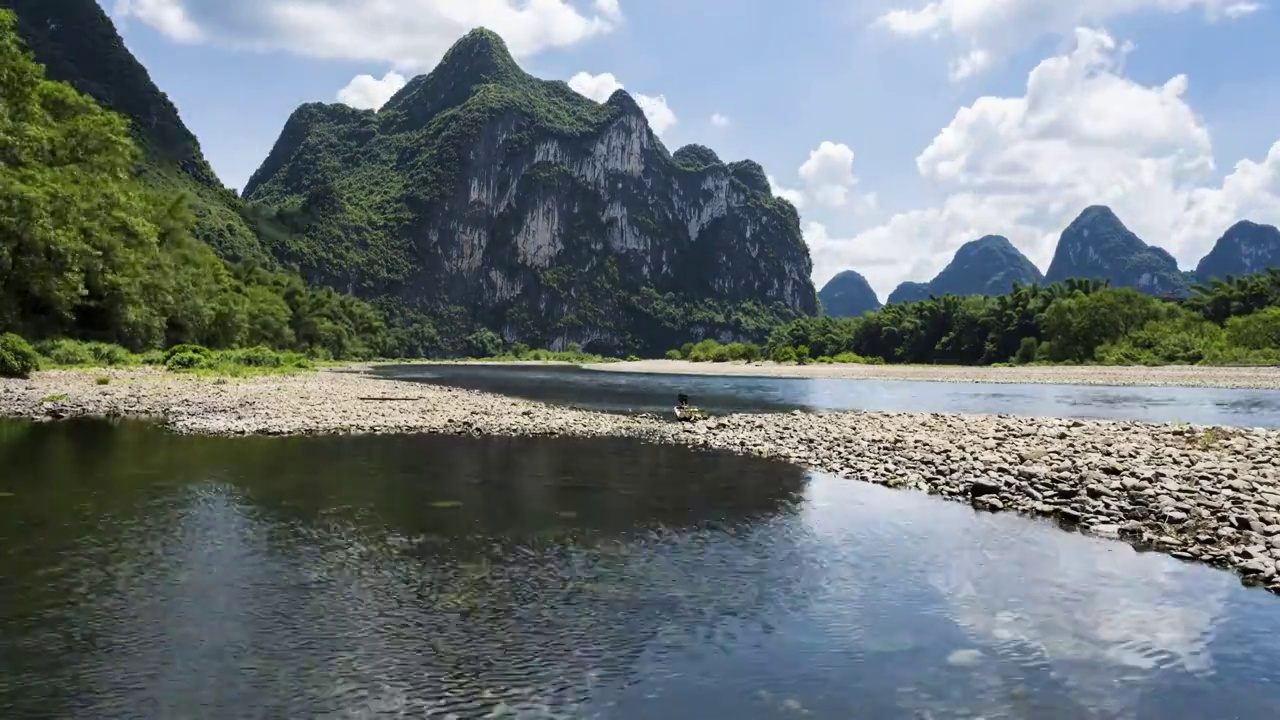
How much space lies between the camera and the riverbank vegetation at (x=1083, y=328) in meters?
86.8

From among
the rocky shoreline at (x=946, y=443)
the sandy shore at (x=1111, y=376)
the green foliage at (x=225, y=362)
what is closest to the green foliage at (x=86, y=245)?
the green foliage at (x=225, y=362)

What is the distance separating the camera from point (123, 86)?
18300cm

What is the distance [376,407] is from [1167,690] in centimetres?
3433

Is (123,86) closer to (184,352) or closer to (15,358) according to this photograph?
(184,352)

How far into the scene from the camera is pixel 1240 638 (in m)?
9.64

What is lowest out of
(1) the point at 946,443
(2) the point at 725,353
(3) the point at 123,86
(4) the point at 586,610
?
(4) the point at 586,610

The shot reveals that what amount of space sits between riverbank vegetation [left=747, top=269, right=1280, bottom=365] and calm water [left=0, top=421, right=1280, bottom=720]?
8561 cm

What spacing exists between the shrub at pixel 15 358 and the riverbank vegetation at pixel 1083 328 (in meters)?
99.7

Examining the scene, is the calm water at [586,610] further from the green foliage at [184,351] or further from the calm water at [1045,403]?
the green foliage at [184,351]

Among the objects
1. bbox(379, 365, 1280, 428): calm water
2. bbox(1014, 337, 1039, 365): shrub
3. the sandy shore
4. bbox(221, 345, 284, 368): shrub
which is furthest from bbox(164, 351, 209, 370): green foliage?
bbox(1014, 337, 1039, 365): shrub

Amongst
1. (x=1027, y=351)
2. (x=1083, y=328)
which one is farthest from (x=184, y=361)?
(x=1027, y=351)

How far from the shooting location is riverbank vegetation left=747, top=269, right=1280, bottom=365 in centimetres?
8675

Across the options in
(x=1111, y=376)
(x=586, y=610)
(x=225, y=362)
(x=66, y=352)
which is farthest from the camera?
(x=1111, y=376)

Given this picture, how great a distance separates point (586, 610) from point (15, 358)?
4163cm
